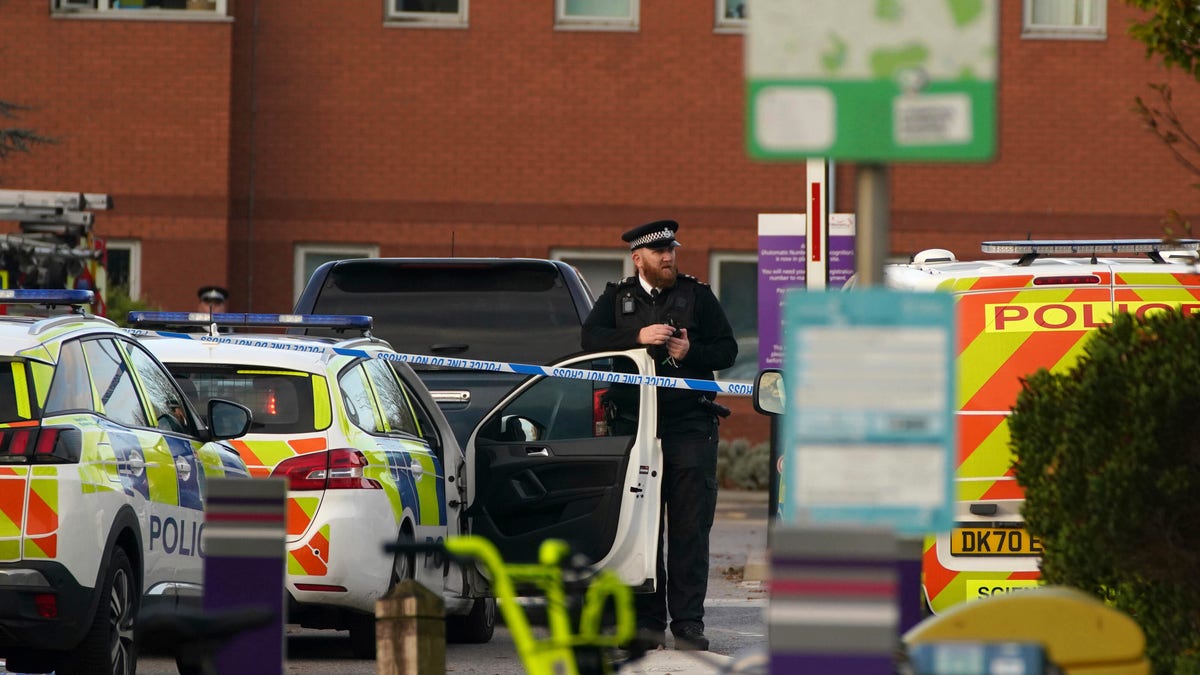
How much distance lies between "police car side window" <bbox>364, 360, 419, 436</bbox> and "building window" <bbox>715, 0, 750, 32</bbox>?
52.4 ft

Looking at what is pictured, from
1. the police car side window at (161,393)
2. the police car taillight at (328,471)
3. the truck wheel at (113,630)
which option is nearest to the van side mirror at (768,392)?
the police car taillight at (328,471)

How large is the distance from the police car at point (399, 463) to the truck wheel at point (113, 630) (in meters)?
1.19

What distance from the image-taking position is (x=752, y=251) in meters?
Result: 26.1

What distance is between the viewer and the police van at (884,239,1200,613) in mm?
8430

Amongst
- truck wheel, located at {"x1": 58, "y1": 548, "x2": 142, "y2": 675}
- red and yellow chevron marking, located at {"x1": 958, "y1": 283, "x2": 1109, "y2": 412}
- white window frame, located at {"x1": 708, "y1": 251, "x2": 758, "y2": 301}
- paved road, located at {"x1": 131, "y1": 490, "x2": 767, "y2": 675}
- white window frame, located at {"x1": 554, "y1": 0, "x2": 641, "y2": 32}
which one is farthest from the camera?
white window frame, located at {"x1": 708, "y1": 251, "x2": 758, "y2": 301}

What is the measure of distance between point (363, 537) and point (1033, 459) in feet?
12.4

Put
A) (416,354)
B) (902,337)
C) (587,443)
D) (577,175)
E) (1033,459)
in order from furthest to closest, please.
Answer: (577,175), (416,354), (587,443), (1033,459), (902,337)

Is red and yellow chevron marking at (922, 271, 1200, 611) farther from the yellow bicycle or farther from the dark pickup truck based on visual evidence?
the yellow bicycle

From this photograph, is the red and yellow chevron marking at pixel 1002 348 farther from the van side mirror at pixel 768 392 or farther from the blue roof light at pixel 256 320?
the blue roof light at pixel 256 320

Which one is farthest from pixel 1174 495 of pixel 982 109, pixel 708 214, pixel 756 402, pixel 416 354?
pixel 708 214

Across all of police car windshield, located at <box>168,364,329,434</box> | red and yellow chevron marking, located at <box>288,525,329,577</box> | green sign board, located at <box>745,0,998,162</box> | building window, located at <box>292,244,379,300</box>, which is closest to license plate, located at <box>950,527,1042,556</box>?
red and yellow chevron marking, located at <box>288,525,329,577</box>

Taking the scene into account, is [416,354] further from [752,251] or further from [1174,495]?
[752,251]

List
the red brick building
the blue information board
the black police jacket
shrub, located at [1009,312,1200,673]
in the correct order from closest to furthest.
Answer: the blue information board → shrub, located at [1009,312,1200,673] → the black police jacket → the red brick building

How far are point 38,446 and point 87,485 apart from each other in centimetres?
23
